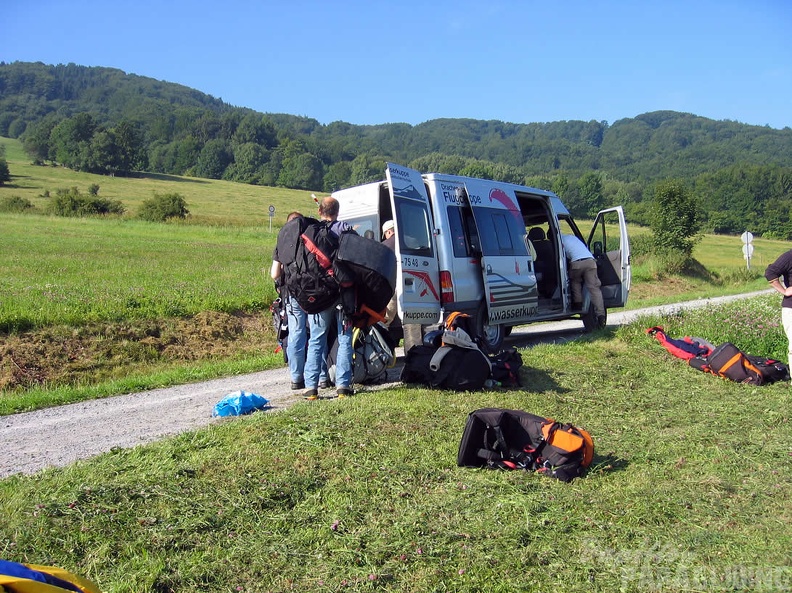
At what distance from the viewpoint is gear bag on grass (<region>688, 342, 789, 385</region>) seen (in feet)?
26.4

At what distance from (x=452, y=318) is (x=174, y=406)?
3.26m

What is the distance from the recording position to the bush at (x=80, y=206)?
41.8m

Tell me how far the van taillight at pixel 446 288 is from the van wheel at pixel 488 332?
33.0 inches

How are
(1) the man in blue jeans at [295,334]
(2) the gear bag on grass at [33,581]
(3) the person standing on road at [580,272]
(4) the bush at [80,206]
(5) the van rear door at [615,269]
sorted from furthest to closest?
(4) the bush at [80,206] → (5) the van rear door at [615,269] → (3) the person standing on road at [580,272] → (1) the man in blue jeans at [295,334] → (2) the gear bag on grass at [33,581]

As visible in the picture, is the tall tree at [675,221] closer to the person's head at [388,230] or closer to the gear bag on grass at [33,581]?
the person's head at [388,230]

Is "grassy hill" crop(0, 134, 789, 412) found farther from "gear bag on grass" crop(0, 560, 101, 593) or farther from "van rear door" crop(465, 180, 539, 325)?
"gear bag on grass" crop(0, 560, 101, 593)

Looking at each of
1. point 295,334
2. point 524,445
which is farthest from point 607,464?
point 295,334

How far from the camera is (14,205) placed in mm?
43125

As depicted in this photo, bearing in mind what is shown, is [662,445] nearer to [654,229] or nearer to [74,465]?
[74,465]

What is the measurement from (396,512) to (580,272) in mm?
8694

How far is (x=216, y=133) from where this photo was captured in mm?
112750

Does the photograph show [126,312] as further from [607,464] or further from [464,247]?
[607,464]

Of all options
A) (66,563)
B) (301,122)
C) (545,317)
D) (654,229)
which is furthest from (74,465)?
(301,122)

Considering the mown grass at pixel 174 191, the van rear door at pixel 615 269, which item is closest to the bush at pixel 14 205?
the mown grass at pixel 174 191
